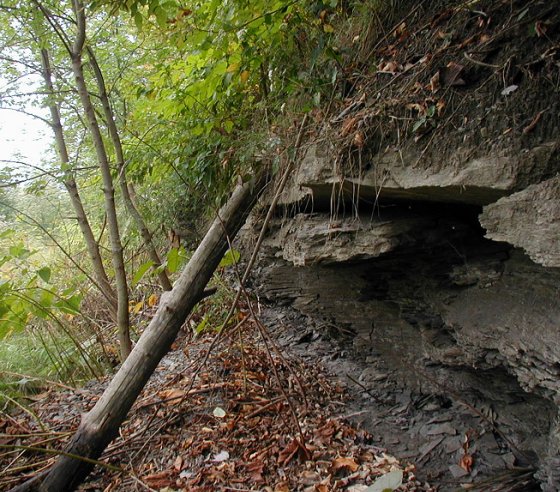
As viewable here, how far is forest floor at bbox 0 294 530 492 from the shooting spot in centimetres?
246

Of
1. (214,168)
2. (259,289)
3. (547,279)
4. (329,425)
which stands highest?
(214,168)

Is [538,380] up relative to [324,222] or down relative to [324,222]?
down

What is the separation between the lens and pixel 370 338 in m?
3.38

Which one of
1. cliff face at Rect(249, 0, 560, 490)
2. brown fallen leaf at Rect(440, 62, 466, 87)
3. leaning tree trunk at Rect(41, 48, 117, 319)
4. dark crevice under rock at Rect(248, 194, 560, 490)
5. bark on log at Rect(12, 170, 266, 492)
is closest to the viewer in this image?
cliff face at Rect(249, 0, 560, 490)

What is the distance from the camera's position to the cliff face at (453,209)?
6.25 ft

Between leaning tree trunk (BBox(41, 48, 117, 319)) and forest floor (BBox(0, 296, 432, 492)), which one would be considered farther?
leaning tree trunk (BBox(41, 48, 117, 319))

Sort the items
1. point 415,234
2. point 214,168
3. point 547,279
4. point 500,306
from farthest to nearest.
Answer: point 214,168
point 415,234
point 500,306
point 547,279

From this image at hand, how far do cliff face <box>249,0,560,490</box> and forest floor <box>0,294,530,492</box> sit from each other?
10.2 inches

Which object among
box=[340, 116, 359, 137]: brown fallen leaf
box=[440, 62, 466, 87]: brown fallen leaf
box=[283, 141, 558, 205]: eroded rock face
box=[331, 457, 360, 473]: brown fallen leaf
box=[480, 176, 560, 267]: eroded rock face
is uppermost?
box=[440, 62, 466, 87]: brown fallen leaf

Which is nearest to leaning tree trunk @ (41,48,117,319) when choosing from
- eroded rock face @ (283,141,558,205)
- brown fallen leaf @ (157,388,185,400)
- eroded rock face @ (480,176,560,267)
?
brown fallen leaf @ (157,388,185,400)

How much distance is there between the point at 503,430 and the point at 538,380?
2.25ft

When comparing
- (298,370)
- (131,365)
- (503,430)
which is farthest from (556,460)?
(131,365)

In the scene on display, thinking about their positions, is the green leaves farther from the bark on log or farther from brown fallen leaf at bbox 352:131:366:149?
brown fallen leaf at bbox 352:131:366:149

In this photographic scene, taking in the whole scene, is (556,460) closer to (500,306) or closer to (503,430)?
(503,430)
